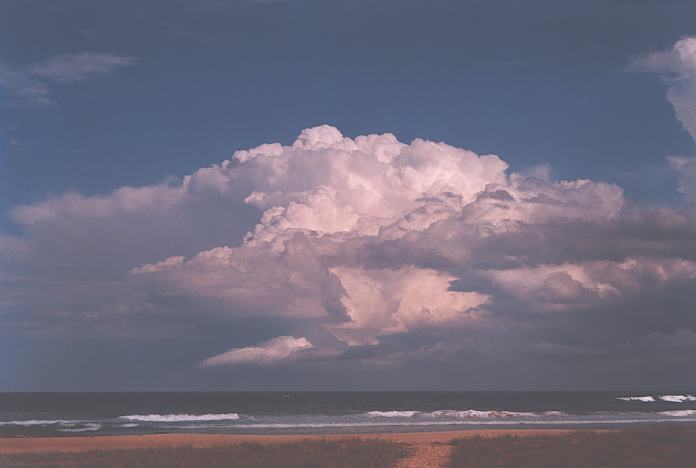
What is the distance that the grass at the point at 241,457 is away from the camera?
3052 centimetres

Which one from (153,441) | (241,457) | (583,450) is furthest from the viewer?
(153,441)

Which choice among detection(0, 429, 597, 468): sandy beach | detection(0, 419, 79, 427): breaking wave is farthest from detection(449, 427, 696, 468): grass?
detection(0, 419, 79, 427): breaking wave

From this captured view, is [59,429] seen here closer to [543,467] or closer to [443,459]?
[443,459]

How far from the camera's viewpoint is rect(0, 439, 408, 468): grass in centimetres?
3052

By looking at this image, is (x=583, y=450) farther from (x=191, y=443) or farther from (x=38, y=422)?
(x=38, y=422)

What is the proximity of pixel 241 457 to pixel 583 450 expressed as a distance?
14.5 metres

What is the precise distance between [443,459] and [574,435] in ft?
33.4

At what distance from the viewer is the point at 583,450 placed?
33.4 m

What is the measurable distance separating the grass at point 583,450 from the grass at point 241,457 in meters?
3.37

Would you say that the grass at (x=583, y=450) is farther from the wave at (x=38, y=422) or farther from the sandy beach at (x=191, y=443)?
the wave at (x=38, y=422)

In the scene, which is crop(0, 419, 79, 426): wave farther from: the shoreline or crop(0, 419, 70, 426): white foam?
the shoreline

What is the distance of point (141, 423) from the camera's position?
66.0m

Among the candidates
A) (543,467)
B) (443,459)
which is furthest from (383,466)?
(543,467)

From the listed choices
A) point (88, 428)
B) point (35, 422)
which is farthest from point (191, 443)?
point (35, 422)
